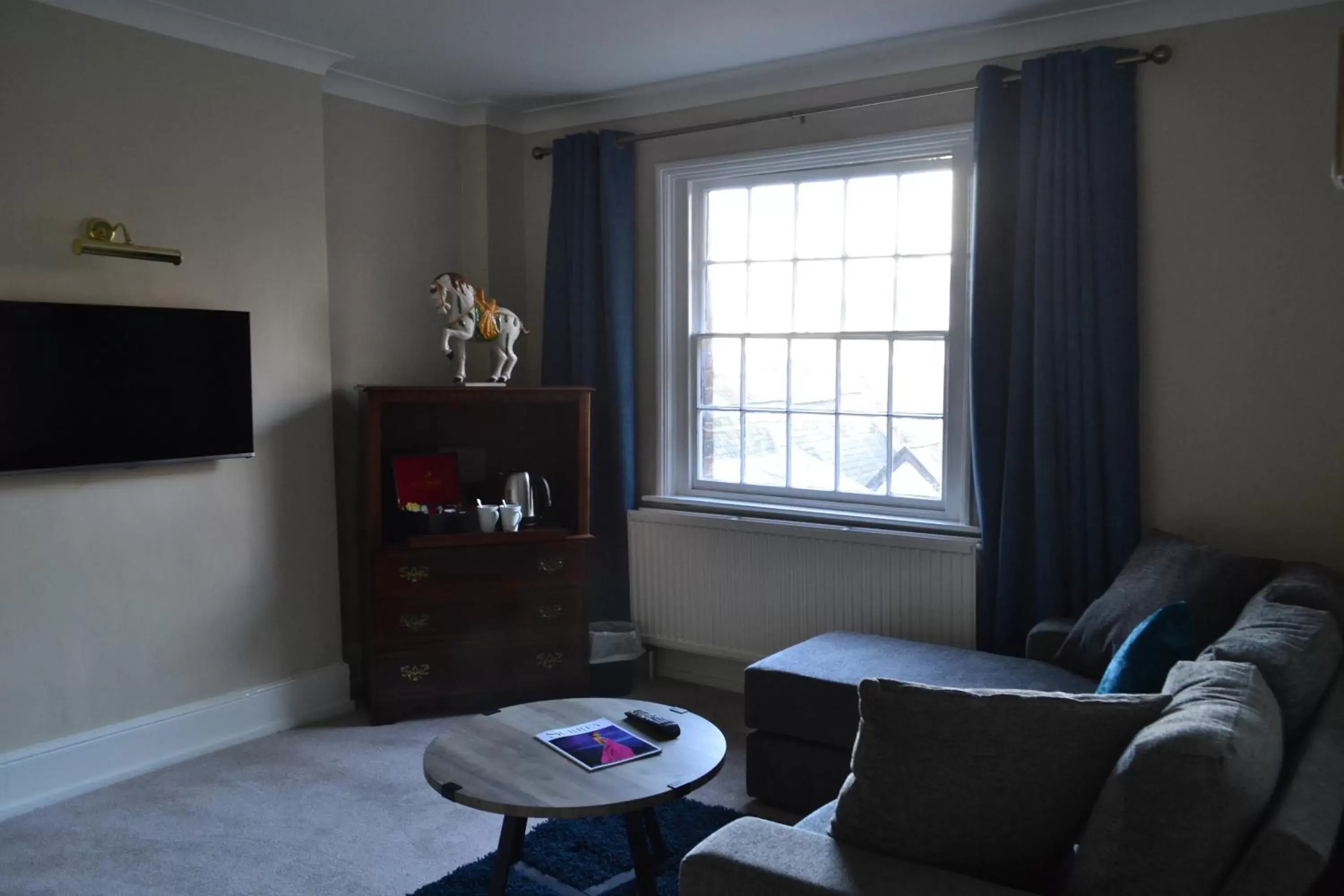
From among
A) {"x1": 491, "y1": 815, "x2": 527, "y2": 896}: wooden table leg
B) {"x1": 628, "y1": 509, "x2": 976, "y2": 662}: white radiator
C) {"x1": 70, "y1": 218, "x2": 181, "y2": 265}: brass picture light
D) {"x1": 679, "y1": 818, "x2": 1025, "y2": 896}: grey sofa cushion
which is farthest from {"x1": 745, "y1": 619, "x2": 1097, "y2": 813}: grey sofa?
{"x1": 70, "y1": 218, "x2": 181, "y2": 265}: brass picture light

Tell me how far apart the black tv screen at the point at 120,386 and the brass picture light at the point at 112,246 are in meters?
0.17

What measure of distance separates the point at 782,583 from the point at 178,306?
95.2 inches

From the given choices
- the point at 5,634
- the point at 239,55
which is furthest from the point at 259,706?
the point at 239,55

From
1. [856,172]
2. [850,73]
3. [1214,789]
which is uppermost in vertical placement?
[850,73]

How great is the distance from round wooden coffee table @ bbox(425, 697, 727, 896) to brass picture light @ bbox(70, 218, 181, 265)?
183 cm

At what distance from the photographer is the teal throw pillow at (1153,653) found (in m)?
2.17

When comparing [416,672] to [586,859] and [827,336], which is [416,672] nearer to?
[586,859]

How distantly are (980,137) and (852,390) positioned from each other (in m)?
1.06

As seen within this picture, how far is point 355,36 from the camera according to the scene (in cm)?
365

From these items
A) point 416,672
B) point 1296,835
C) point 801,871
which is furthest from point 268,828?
point 1296,835

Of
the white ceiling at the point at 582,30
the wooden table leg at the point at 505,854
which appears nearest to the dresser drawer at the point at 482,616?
the wooden table leg at the point at 505,854

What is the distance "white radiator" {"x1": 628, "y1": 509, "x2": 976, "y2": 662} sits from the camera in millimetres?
3730

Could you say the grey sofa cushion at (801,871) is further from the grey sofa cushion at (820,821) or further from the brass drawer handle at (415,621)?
the brass drawer handle at (415,621)

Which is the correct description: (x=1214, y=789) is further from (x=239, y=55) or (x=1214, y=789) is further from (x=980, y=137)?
(x=239, y=55)
